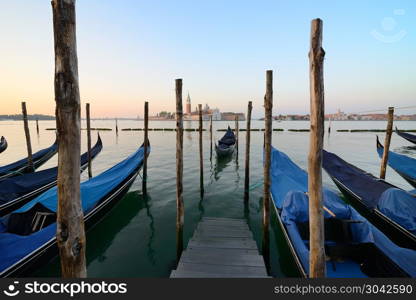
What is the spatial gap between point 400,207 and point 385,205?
0.87 ft

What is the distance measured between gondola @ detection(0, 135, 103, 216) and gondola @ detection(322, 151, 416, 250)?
8.91 metres

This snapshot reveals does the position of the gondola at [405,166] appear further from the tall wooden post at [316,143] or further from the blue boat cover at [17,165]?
the blue boat cover at [17,165]

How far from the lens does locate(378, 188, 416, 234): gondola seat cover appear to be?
3.73 meters

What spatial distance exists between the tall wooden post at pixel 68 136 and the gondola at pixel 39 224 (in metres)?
1.95

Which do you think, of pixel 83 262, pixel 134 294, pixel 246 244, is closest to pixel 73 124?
pixel 83 262

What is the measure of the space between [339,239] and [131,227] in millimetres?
4795

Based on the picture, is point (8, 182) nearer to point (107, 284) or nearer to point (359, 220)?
point (107, 284)

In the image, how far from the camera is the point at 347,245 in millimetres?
3225

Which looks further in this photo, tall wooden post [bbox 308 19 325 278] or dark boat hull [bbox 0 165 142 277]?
dark boat hull [bbox 0 165 142 277]

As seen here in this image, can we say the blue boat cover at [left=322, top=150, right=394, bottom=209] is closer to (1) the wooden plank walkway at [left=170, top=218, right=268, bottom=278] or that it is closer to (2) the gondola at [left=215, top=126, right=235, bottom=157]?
(1) the wooden plank walkway at [left=170, top=218, right=268, bottom=278]

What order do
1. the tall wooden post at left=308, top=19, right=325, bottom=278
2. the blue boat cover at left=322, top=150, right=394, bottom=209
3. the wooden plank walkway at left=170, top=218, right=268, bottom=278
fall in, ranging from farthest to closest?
the blue boat cover at left=322, top=150, right=394, bottom=209
the wooden plank walkway at left=170, top=218, right=268, bottom=278
the tall wooden post at left=308, top=19, right=325, bottom=278

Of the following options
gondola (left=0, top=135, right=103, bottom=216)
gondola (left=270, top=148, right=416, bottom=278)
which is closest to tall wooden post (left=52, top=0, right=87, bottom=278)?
gondola (left=270, top=148, right=416, bottom=278)

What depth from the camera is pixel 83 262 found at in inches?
71.1

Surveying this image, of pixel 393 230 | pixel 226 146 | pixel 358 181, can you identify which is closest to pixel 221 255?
pixel 393 230
